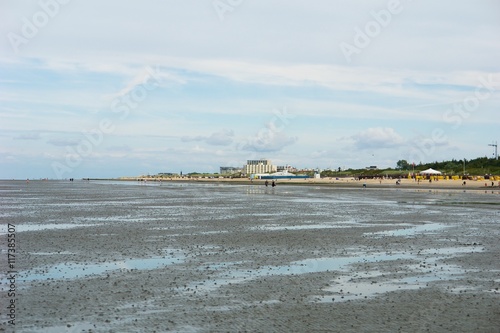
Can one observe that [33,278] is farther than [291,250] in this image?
No

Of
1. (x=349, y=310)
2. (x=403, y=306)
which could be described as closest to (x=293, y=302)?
(x=349, y=310)

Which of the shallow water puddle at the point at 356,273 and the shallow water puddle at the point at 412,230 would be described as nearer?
the shallow water puddle at the point at 356,273

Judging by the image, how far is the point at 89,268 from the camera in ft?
59.0

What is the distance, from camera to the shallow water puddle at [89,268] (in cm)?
1659

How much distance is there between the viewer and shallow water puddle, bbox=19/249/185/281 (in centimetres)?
1659

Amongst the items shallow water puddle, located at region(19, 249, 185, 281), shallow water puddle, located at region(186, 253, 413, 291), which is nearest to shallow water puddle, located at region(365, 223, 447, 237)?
shallow water puddle, located at region(186, 253, 413, 291)

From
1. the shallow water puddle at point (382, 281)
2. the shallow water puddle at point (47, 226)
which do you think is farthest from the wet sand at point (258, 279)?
the shallow water puddle at point (47, 226)

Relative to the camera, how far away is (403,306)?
42.7 ft

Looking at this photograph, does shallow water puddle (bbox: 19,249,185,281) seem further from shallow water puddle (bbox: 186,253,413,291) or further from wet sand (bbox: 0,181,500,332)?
shallow water puddle (bbox: 186,253,413,291)

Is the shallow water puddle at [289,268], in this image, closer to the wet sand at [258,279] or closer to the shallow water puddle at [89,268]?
the wet sand at [258,279]

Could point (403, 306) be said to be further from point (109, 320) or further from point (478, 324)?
point (109, 320)

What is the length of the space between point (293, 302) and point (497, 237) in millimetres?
16328

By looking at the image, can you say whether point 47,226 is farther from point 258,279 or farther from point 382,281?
point 382,281

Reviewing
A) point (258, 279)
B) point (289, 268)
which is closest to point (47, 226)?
point (289, 268)
